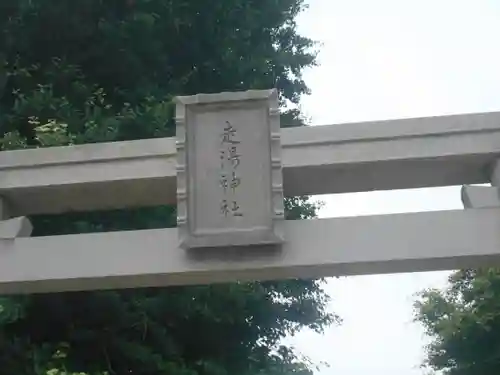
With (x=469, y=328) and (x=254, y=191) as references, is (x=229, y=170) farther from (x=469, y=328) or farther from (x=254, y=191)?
(x=469, y=328)

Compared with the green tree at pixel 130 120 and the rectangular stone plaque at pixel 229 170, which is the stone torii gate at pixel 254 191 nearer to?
the rectangular stone plaque at pixel 229 170

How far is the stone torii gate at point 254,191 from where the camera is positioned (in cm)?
420

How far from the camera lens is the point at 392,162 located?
14.2 feet

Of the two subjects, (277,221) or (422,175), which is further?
(422,175)

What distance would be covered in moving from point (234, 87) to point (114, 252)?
11.7 feet

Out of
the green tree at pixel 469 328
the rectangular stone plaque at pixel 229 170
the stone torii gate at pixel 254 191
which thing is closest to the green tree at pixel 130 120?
the stone torii gate at pixel 254 191

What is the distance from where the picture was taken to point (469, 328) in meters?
11.3

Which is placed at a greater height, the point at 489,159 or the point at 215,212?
the point at 489,159

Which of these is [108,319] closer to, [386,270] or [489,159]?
[386,270]

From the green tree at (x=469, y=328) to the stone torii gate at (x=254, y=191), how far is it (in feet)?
23.2

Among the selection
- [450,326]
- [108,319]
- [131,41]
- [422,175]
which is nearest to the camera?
[422,175]

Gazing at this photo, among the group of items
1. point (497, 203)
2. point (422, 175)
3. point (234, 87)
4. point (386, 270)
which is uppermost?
point (234, 87)

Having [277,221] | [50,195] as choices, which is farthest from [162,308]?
[277,221]

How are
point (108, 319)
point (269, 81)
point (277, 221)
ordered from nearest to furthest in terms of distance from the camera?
point (277, 221), point (108, 319), point (269, 81)
